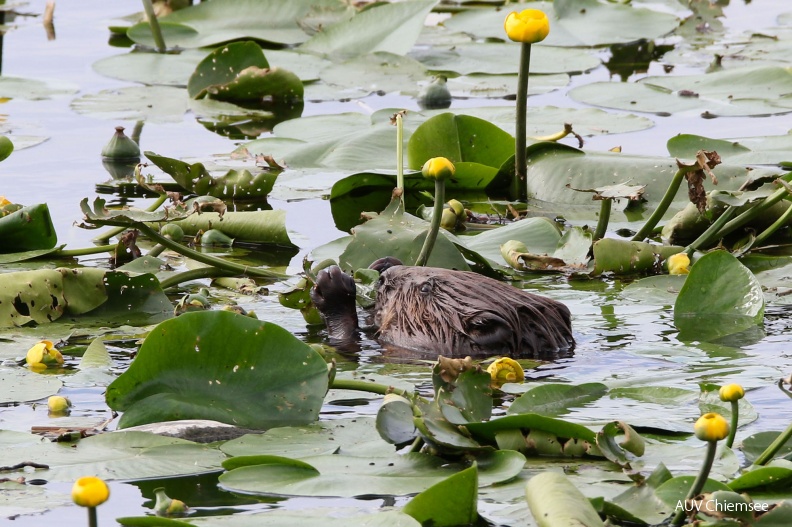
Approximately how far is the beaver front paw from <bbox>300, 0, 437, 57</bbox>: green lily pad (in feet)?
15.5

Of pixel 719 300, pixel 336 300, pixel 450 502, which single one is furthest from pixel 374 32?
pixel 450 502

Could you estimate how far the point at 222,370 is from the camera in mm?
4312

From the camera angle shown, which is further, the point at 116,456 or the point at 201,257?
the point at 201,257

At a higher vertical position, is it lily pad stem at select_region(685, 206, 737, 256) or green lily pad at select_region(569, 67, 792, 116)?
green lily pad at select_region(569, 67, 792, 116)

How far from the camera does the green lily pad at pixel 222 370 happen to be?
4.26 metres

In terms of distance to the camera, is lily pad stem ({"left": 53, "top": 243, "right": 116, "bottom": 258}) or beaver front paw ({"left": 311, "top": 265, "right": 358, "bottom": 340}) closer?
beaver front paw ({"left": 311, "top": 265, "right": 358, "bottom": 340})

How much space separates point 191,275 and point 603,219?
189 centimetres

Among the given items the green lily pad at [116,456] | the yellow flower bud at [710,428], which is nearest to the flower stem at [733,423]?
the yellow flower bud at [710,428]

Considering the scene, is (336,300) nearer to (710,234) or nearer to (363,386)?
(363,386)

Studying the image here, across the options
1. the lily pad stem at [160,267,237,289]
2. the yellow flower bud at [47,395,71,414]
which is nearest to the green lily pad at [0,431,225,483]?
the yellow flower bud at [47,395,71,414]

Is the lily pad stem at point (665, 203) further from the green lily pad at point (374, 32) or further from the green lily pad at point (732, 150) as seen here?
the green lily pad at point (374, 32)

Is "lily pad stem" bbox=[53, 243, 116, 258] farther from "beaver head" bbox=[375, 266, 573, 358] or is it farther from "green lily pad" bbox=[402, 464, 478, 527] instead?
"green lily pad" bbox=[402, 464, 478, 527]

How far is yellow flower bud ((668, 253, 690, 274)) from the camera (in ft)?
20.3

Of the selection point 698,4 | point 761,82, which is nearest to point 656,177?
point 761,82
